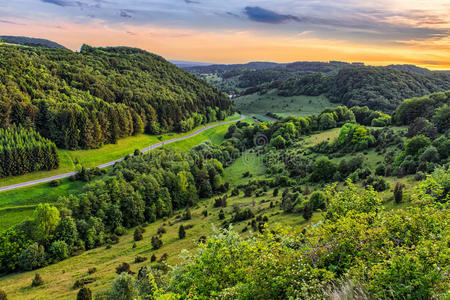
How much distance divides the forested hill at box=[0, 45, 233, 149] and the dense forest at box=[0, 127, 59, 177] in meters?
5.82

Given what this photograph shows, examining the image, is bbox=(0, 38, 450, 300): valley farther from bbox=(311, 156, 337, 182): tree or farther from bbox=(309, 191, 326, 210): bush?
bbox=(311, 156, 337, 182): tree

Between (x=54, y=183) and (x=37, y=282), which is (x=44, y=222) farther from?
(x=54, y=183)

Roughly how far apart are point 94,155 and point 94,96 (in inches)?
1426

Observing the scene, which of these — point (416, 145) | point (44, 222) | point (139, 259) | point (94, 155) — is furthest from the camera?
point (94, 155)

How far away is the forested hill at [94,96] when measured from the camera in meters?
82.6

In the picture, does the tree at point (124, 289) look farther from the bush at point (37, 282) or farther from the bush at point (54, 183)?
the bush at point (54, 183)

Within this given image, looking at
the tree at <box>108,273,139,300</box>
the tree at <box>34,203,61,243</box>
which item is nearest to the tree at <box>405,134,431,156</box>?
the tree at <box>108,273,139,300</box>

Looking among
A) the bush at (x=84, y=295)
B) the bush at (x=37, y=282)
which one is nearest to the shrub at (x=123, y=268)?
the bush at (x=84, y=295)

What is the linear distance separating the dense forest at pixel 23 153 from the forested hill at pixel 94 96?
19.1 ft

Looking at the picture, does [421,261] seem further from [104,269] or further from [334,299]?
[104,269]

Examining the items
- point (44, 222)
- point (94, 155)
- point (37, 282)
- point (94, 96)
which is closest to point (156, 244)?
point (37, 282)

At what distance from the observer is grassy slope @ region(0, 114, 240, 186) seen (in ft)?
216

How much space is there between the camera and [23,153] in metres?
65.4

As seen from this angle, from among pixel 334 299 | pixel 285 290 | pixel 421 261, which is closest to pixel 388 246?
pixel 421 261
